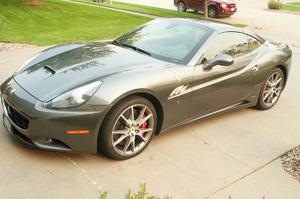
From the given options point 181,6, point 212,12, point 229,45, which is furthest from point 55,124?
point 181,6

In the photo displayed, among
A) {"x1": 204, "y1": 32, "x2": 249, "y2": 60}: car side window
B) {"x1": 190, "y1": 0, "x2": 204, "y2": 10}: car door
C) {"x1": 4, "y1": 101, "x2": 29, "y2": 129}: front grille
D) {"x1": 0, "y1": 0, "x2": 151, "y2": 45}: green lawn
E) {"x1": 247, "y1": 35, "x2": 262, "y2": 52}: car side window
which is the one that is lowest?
{"x1": 190, "y1": 0, "x2": 204, "y2": 10}: car door

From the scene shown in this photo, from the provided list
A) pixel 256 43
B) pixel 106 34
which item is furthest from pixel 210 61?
pixel 106 34

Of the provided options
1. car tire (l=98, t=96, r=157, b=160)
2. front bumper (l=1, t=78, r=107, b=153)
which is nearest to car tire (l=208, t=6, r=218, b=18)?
car tire (l=98, t=96, r=157, b=160)

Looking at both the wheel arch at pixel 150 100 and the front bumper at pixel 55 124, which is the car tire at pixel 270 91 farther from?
the front bumper at pixel 55 124

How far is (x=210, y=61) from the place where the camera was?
4684 mm

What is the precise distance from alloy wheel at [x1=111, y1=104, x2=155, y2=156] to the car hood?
1.46ft

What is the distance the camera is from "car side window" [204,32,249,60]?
484cm

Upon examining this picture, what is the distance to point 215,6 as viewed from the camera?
1912cm

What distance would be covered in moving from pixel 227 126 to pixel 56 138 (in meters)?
2.50

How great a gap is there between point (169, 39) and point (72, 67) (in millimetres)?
1401

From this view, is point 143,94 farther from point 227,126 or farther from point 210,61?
point 227,126

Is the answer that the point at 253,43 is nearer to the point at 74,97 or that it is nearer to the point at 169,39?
the point at 169,39

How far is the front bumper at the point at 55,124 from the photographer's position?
361cm

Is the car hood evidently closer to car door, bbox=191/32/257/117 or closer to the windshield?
the windshield
